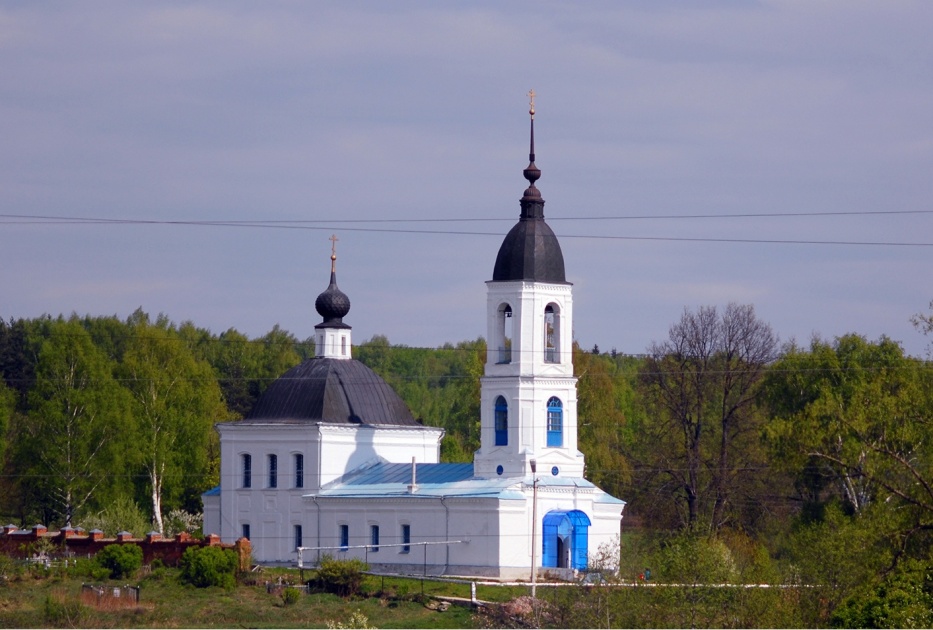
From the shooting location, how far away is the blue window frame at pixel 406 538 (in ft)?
192

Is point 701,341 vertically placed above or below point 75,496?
above

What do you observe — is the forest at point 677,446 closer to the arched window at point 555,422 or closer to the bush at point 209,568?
the arched window at point 555,422

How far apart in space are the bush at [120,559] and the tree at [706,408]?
18.1 meters

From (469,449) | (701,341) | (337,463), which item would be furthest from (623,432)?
(337,463)

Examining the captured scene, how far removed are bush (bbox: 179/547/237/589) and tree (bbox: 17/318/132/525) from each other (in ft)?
57.8

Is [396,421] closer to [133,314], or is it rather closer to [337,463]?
[337,463]

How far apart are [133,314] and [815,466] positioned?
49281 mm

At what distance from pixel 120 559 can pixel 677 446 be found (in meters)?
19.9

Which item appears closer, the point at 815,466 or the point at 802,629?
the point at 802,629

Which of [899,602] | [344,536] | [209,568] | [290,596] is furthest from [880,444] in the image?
[344,536]

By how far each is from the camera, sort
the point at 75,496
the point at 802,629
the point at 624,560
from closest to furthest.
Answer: the point at 802,629
the point at 624,560
the point at 75,496

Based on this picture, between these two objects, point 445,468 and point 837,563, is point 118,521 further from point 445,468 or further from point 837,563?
point 837,563

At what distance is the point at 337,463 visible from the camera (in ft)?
205

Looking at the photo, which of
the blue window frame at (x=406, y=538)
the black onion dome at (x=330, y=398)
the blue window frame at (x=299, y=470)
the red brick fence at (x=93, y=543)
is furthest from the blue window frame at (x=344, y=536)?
the black onion dome at (x=330, y=398)
